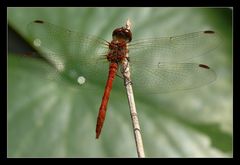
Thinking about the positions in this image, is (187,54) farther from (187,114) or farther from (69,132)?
(69,132)

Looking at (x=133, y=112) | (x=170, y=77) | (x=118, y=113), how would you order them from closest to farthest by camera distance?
(x=133, y=112) → (x=170, y=77) → (x=118, y=113)

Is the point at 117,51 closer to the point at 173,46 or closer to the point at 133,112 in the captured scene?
the point at 173,46

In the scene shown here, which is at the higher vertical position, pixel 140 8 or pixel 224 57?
pixel 140 8

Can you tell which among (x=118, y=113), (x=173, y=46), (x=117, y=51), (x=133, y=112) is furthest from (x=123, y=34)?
(x=133, y=112)

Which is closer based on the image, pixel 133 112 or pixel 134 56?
pixel 133 112

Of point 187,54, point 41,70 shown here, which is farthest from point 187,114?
point 41,70

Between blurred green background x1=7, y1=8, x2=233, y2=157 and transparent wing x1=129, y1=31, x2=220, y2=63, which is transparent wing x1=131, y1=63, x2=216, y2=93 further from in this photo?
blurred green background x1=7, y1=8, x2=233, y2=157

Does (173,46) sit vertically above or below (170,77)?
above
